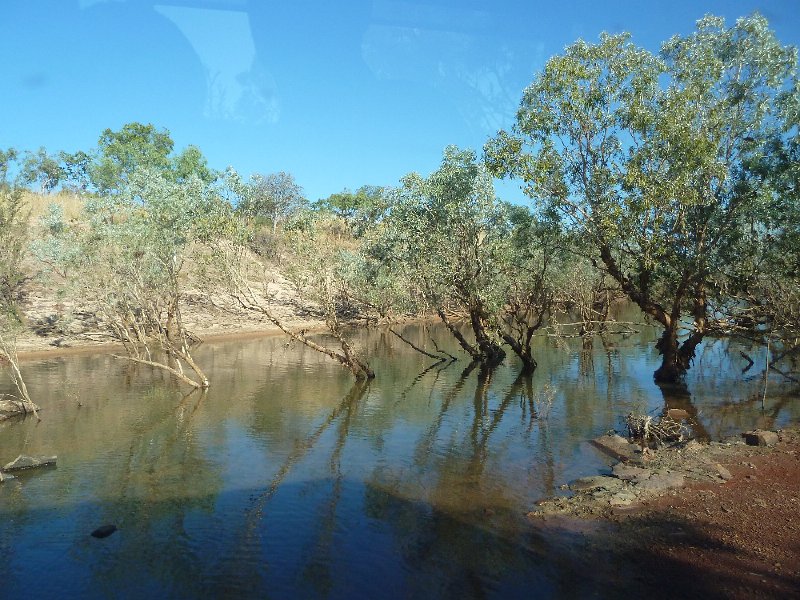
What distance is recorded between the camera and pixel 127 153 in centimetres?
6275

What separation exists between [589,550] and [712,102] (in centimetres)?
1931

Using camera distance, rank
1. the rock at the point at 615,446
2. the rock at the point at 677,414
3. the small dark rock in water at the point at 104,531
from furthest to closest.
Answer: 1. the rock at the point at 677,414
2. the rock at the point at 615,446
3. the small dark rock in water at the point at 104,531

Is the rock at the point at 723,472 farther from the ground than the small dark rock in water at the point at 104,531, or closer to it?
farther from the ground

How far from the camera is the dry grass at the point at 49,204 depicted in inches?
1977

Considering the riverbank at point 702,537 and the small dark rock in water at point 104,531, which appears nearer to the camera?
the riverbank at point 702,537

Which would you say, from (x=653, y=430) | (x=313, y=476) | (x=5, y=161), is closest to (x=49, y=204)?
(x=5, y=161)

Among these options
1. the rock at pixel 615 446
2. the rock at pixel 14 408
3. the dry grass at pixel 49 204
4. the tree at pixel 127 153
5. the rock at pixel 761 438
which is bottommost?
the rock at pixel 14 408

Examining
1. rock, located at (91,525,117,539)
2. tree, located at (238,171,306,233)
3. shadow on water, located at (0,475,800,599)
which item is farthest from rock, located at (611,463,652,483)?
tree, located at (238,171,306,233)

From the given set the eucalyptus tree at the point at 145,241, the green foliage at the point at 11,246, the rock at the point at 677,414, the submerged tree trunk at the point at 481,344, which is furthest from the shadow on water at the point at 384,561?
the green foliage at the point at 11,246

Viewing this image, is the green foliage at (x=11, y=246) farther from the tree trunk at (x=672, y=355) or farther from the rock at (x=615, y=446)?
the tree trunk at (x=672, y=355)

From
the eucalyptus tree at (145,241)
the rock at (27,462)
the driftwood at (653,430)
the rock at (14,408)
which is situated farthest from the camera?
the eucalyptus tree at (145,241)

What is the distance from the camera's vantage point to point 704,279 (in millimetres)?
23891

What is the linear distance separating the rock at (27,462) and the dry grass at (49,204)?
3725cm

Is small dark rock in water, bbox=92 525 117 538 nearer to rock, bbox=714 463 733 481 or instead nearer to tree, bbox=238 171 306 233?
rock, bbox=714 463 733 481
